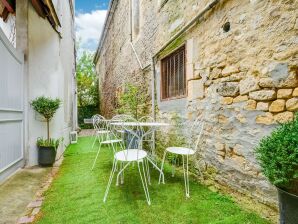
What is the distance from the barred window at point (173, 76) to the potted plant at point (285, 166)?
2623 mm

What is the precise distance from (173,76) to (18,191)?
349cm

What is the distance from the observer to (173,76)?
16.3 feet

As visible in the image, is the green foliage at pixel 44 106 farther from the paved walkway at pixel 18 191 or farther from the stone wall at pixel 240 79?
the stone wall at pixel 240 79

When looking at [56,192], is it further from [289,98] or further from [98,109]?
[98,109]

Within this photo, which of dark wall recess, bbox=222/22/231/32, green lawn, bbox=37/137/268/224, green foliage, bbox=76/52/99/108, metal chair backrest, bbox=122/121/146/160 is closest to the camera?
green lawn, bbox=37/137/268/224

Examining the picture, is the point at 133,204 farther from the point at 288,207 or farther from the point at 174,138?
the point at 174,138

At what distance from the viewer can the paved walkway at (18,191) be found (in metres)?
2.50

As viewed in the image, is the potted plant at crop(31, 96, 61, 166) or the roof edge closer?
the potted plant at crop(31, 96, 61, 166)

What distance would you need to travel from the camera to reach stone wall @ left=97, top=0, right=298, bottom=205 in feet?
7.25

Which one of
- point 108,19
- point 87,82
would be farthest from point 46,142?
point 87,82

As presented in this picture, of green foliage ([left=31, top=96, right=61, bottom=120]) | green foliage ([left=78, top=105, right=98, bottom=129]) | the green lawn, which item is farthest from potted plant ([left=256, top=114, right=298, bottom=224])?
green foliage ([left=78, top=105, right=98, bottom=129])

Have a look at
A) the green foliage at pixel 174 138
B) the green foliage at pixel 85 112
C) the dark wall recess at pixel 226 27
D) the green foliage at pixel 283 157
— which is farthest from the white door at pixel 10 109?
the green foliage at pixel 85 112

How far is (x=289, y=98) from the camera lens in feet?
7.08

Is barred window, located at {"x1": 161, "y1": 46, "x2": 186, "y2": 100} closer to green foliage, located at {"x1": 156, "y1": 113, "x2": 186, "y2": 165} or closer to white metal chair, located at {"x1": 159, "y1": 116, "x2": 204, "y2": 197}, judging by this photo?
green foliage, located at {"x1": 156, "y1": 113, "x2": 186, "y2": 165}
